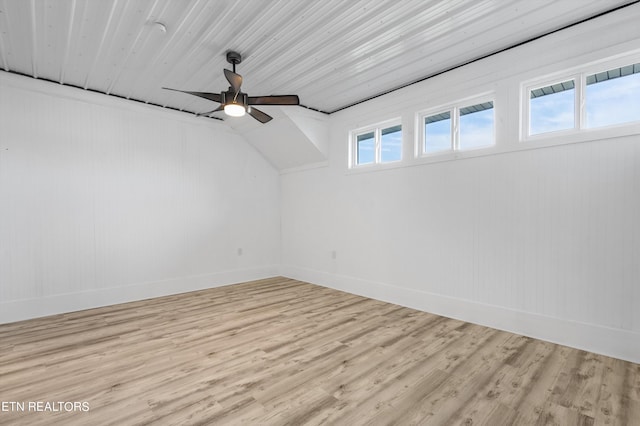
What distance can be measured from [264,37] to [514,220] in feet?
10.7

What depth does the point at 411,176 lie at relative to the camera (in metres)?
4.25

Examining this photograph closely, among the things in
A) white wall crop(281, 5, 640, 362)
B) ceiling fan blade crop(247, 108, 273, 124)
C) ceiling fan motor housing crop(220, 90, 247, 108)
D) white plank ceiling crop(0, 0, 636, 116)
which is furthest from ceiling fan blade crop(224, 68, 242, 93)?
white wall crop(281, 5, 640, 362)

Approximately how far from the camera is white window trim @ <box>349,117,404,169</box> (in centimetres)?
456

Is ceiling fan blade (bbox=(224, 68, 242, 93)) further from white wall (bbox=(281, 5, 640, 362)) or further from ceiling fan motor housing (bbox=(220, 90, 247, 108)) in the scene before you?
white wall (bbox=(281, 5, 640, 362))

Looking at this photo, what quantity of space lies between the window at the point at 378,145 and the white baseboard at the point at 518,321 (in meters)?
1.95

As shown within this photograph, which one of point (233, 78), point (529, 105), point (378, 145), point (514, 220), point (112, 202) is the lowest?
point (514, 220)

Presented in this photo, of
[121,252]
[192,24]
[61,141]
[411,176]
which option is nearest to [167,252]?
[121,252]

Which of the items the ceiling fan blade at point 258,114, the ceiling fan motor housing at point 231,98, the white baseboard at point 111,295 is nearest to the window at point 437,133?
the ceiling fan blade at point 258,114

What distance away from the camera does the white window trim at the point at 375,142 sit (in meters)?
4.56

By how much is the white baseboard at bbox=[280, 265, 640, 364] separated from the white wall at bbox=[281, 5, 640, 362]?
0.03ft

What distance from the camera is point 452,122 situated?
12.7 ft

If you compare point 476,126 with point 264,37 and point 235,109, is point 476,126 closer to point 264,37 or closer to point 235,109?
point 264,37

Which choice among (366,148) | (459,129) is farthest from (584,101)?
(366,148)

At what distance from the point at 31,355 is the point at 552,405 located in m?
4.32
